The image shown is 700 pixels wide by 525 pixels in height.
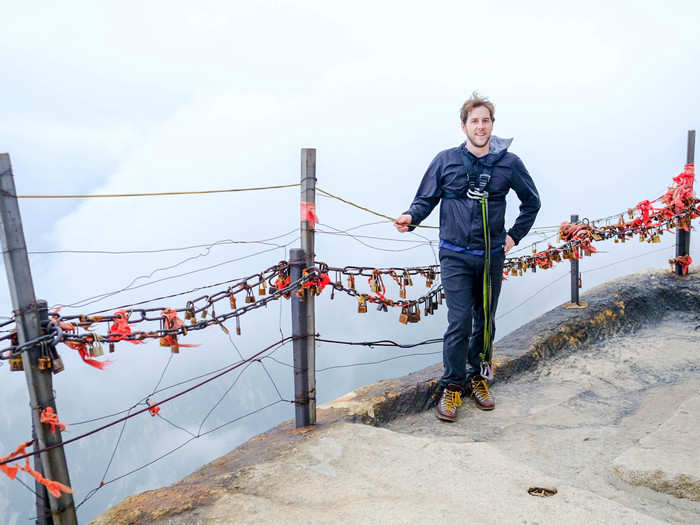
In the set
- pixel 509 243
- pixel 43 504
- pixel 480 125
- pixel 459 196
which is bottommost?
pixel 43 504

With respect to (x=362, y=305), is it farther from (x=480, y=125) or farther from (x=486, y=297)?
(x=480, y=125)

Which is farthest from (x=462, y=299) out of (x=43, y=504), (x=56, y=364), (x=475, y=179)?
A: (x=43, y=504)

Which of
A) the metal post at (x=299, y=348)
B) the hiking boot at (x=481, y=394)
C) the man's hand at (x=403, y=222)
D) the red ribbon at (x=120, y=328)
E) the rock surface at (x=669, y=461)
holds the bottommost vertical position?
the hiking boot at (x=481, y=394)

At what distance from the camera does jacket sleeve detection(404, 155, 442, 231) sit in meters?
4.13

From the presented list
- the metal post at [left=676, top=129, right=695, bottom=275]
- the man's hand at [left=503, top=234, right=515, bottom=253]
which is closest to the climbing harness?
the man's hand at [left=503, top=234, right=515, bottom=253]

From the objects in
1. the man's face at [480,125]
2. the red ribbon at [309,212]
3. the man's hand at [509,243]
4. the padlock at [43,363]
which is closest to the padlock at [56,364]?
the padlock at [43,363]

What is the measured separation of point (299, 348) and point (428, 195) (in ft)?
5.09

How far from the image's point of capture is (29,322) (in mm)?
2752

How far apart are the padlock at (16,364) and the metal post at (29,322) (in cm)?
2

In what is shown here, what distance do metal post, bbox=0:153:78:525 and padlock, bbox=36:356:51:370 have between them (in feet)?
0.07

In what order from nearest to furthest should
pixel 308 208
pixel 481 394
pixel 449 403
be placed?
pixel 308 208, pixel 449 403, pixel 481 394

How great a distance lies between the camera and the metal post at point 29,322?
2668mm

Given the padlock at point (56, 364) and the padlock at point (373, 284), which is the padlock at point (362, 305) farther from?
the padlock at point (56, 364)

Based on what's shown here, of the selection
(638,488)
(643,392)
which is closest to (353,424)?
(638,488)
